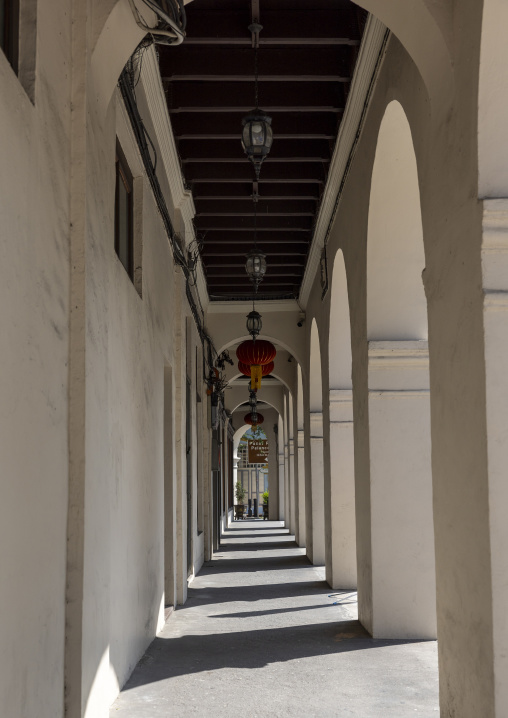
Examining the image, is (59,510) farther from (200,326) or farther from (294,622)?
(200,326)

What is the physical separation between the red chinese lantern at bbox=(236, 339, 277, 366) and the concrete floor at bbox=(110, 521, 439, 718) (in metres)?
4.66

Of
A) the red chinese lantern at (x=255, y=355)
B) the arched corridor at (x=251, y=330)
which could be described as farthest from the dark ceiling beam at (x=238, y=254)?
the red chinese lantern at (x=255, y=355)

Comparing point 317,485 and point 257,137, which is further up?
point 257,137

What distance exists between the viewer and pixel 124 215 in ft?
23.4

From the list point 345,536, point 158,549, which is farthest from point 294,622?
point 345,536

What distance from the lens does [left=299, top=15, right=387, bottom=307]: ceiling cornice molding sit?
271 inches

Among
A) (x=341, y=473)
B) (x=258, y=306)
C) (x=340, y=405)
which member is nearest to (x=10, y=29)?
(x=340, y=405)

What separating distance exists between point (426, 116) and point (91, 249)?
7.91 ft

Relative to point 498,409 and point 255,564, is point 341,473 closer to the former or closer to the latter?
point 255,564

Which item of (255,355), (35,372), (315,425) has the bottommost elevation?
(35,372)

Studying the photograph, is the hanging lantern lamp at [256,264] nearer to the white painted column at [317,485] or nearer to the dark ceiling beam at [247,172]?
the dark ceiling beam at [247,172]

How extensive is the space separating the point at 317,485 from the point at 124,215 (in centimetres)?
910

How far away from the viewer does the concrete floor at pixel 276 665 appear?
5.69m

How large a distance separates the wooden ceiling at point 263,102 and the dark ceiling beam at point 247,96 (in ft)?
0.03
